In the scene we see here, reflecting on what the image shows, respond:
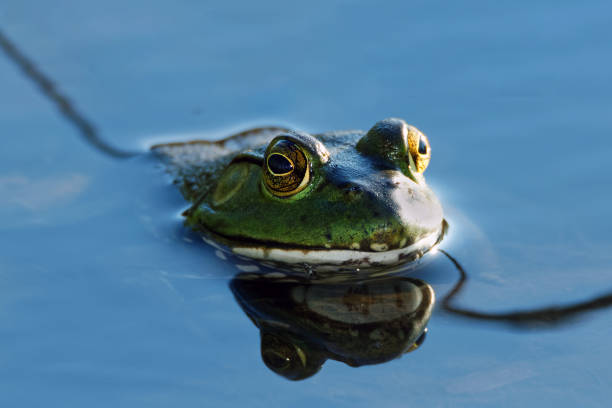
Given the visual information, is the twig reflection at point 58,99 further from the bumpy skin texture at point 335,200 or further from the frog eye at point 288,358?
the frog eye at point 288,358

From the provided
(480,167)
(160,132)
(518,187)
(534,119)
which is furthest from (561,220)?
(160,132)

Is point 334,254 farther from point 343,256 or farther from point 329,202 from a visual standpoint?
point 329,202

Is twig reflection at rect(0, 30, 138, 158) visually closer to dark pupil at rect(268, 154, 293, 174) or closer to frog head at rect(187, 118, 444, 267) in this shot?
frog head at rect(187, 118, 444, 267)

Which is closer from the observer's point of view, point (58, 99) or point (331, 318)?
point (331, 318)

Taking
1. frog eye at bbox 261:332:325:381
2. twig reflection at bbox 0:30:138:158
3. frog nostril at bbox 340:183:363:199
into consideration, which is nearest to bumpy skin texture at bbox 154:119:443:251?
frog nostril at bbox 340:183:363:199

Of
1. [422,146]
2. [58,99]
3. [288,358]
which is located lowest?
[288,358]

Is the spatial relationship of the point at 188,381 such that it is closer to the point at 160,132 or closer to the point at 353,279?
the point at 353,279

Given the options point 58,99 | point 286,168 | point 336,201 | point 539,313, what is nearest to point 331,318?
point 336,201
